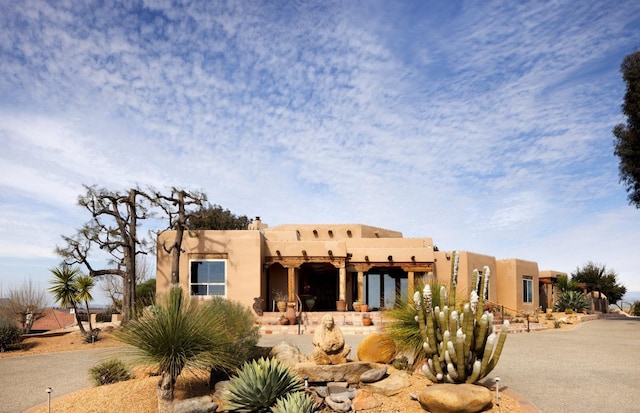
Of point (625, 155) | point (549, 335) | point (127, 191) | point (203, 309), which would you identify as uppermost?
point (625, 155)

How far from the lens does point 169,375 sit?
27.7 ft

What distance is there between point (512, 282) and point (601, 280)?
13770 millimetres

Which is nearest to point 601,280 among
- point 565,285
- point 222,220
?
point 565,285

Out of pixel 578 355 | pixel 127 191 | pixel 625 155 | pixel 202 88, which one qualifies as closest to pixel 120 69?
pixel 202 88

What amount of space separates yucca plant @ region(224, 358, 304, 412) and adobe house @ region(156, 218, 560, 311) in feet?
35.8

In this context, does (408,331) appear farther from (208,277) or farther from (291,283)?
(208,277)

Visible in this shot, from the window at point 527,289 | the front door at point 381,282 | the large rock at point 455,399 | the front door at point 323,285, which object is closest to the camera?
the large rock at point 455,399

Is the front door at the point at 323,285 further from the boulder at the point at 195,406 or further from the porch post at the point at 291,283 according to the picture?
the boulder at the point at 195,406

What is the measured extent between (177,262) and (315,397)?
13.7m

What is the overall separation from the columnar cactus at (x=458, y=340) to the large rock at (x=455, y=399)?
0.47m

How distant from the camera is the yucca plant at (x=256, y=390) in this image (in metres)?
7.90

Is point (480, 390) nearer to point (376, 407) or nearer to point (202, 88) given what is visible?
point (376, 407)

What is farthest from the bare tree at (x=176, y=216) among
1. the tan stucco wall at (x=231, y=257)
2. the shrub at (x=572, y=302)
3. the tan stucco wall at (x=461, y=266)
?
the shrub at (x=572, y=302)

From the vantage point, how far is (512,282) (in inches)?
1080
